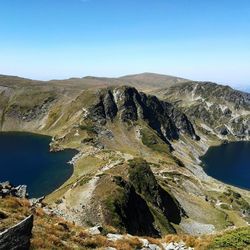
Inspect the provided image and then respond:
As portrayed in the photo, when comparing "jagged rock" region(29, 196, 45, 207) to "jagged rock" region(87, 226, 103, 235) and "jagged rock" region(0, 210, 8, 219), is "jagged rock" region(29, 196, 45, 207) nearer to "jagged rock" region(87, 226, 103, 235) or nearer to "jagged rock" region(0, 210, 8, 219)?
"jagged rock" region(87, 226, 103, 235)

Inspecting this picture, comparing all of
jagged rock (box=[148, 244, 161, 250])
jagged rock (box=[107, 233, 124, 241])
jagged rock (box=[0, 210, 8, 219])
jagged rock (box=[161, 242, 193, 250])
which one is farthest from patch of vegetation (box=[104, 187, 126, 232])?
jagged rock (box=[0, 210, 8, 219])

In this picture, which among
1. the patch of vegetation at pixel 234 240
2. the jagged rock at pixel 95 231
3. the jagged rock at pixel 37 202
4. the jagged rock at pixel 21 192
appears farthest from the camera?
the jagged rock at pixel 21 192

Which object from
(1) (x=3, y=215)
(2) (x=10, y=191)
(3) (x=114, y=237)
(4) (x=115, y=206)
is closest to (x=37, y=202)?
(2) (x=10, y=191)

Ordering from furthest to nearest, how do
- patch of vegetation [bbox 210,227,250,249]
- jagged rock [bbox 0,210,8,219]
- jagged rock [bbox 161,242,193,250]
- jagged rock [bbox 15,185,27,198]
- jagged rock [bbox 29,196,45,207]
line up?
1. jagged rock [bbox 15,185,27,198]
2. jagged rock [bbox 29,196,45,207]
3. jagged rock [bbox 161,242,193,250]
4. patch of vegetation [bbox 210,227,250,249]
5. jagged rock [bbox 0,210,8,219]

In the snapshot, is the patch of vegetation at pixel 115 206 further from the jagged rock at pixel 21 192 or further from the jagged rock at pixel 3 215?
the jagged rock at pixel 3 215

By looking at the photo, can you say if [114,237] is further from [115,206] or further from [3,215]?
[115,206]

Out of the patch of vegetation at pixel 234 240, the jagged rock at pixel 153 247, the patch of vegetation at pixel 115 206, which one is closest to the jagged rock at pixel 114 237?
the jagged rock at pixel 153 247
